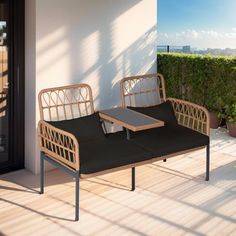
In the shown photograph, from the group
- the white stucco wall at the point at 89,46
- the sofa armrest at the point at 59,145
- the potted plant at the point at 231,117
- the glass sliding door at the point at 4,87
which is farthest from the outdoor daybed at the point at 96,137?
the potted plant at the point at 231,117

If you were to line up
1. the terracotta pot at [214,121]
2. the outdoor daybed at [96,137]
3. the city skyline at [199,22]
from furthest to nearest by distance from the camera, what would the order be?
1. the city skyline at [199,22]
2. the terracotta pot at [214,121]
3. the outdoor daybed at [96,137]

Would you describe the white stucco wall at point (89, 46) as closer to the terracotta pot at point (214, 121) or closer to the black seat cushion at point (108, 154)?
the black seat cushion at point (108, 154)

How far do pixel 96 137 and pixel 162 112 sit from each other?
81 centimetres

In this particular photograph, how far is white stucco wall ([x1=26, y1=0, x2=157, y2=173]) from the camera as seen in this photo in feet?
13.8

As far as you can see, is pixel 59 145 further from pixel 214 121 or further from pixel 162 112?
pixel 214 121

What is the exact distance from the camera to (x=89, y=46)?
4.61 metres

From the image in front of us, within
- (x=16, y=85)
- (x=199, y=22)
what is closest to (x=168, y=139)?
(x=16, y=85)

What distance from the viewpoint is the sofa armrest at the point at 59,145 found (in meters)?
3.43

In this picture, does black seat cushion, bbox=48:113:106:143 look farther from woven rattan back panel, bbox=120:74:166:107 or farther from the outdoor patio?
woven rattan back panel, bbox=120:74:166:107

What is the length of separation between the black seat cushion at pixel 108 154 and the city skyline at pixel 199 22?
40.5ft

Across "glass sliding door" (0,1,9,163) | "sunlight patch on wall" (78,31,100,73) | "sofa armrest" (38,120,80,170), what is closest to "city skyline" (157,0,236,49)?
"sunlight patch on wall" (78,31,100,73)

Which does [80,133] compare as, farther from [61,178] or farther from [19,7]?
[19,7]

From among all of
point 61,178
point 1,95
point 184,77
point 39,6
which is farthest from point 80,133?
point 184,77

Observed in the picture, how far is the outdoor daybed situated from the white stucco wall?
0.15 m
